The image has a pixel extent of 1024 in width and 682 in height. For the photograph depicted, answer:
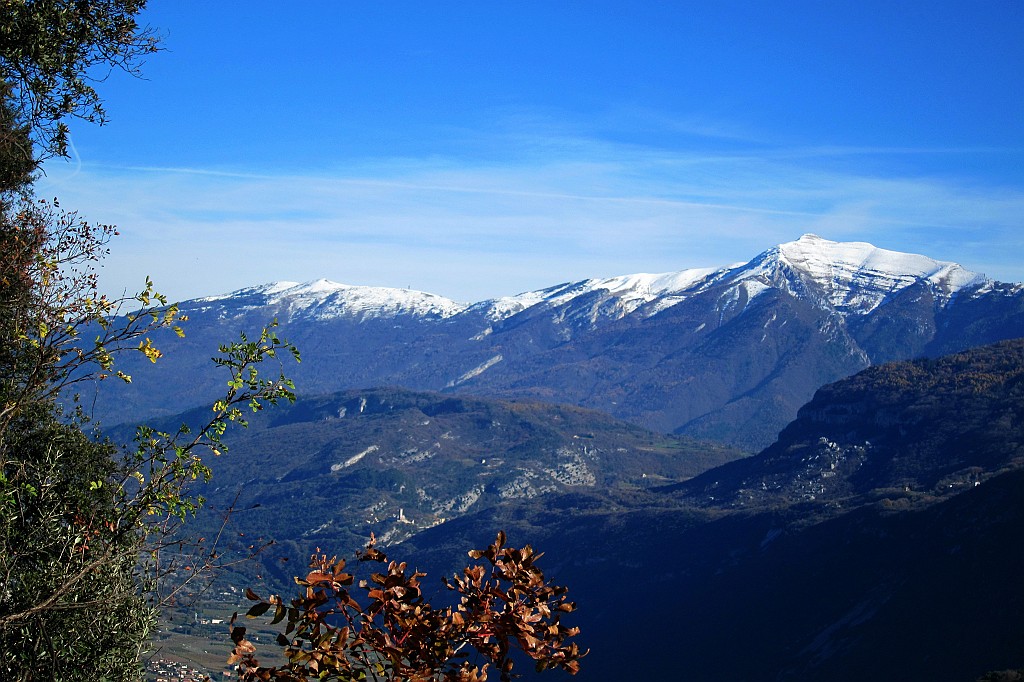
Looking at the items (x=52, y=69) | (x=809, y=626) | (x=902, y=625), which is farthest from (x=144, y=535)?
(x=809, y=626)

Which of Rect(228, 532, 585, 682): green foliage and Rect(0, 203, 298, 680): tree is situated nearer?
Rect(228, 532, 585, 682): green foliage

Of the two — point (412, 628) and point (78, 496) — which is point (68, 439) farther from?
point (412, 628)

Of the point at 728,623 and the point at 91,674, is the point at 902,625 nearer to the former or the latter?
the point at 728,623

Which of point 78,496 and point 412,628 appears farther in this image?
point 78,496

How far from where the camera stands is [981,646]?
9506 centimetres

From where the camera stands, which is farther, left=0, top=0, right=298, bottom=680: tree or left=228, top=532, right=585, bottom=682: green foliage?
left=0, top=0, right=298, bottom=680: tree

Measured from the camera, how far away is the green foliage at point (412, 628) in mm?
8352

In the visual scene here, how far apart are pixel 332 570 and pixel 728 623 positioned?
485 feet

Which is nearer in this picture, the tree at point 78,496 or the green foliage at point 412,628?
the green foliage at point 412,628

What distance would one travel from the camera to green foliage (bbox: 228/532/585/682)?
835cm

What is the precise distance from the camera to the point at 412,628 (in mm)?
8555

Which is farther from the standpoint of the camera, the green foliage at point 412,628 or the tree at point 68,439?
the tree at point 68,439

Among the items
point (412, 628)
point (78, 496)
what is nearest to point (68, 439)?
point (78, 496)

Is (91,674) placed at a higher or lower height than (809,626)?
higher
